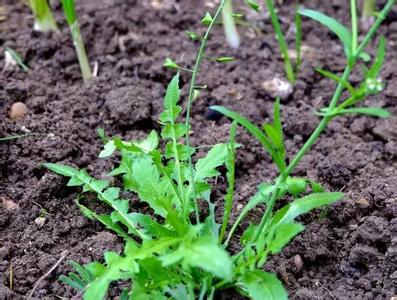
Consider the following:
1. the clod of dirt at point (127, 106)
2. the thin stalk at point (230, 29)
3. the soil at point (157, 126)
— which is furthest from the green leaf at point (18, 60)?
the thin stalk at point (230, 29)

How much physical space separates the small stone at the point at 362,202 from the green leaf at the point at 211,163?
370 mm

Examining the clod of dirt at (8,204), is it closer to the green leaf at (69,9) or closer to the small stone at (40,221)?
the small stone at (40,221)

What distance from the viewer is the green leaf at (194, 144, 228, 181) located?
1564 millimetres

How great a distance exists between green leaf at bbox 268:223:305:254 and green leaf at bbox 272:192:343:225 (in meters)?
0.16

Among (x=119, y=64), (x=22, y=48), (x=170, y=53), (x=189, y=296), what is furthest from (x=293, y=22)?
(x=189, y=296)

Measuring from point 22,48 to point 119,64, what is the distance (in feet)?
1.10

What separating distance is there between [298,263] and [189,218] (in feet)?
0.96

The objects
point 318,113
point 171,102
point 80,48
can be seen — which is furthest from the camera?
point 80,48

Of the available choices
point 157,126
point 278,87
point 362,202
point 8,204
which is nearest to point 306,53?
point 278,87

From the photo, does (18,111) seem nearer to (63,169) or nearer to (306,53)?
(63,169)

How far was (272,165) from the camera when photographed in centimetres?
183

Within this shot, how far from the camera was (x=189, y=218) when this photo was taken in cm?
160

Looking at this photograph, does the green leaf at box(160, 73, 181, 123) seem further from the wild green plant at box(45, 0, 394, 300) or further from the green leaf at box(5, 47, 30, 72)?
the green leaf at box(5, 47, 30, 72)

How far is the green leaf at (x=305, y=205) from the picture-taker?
1448 mm
